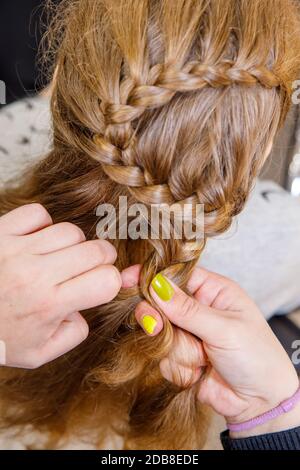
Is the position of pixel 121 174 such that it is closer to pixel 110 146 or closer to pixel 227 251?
pixel 110 146

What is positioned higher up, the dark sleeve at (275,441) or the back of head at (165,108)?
the back of head at (165,108)

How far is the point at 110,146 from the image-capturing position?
0.74 meters

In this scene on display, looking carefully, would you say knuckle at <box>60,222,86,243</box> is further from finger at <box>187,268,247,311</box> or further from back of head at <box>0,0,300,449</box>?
finger at <box>187,268,247,311</box>

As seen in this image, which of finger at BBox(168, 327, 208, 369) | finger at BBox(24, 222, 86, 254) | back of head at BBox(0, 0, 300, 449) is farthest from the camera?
finger at BBox(168, 327, 208, 369)

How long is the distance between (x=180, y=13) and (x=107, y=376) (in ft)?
2.17

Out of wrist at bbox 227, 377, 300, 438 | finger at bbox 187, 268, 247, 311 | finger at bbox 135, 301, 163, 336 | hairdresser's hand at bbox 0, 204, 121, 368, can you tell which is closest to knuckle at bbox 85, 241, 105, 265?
hairdresser's hand at bbox 0, 204, 121, 368

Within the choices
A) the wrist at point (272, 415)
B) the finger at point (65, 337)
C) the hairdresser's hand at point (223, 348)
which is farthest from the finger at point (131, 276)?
the wrist at point (272, 415)

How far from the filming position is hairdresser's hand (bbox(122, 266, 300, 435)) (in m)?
0.87

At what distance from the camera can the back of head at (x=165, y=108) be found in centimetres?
70

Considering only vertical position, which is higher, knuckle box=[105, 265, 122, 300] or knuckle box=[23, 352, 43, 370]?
knuckle box=[105, 265, 122, 300]

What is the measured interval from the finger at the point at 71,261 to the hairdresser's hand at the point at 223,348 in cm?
11

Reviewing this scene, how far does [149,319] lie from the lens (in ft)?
2.85

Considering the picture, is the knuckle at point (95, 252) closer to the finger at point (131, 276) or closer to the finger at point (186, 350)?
the finger at point (131, 276)

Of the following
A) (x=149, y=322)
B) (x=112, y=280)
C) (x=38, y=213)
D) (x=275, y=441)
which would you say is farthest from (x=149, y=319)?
(x=275, y=441)
